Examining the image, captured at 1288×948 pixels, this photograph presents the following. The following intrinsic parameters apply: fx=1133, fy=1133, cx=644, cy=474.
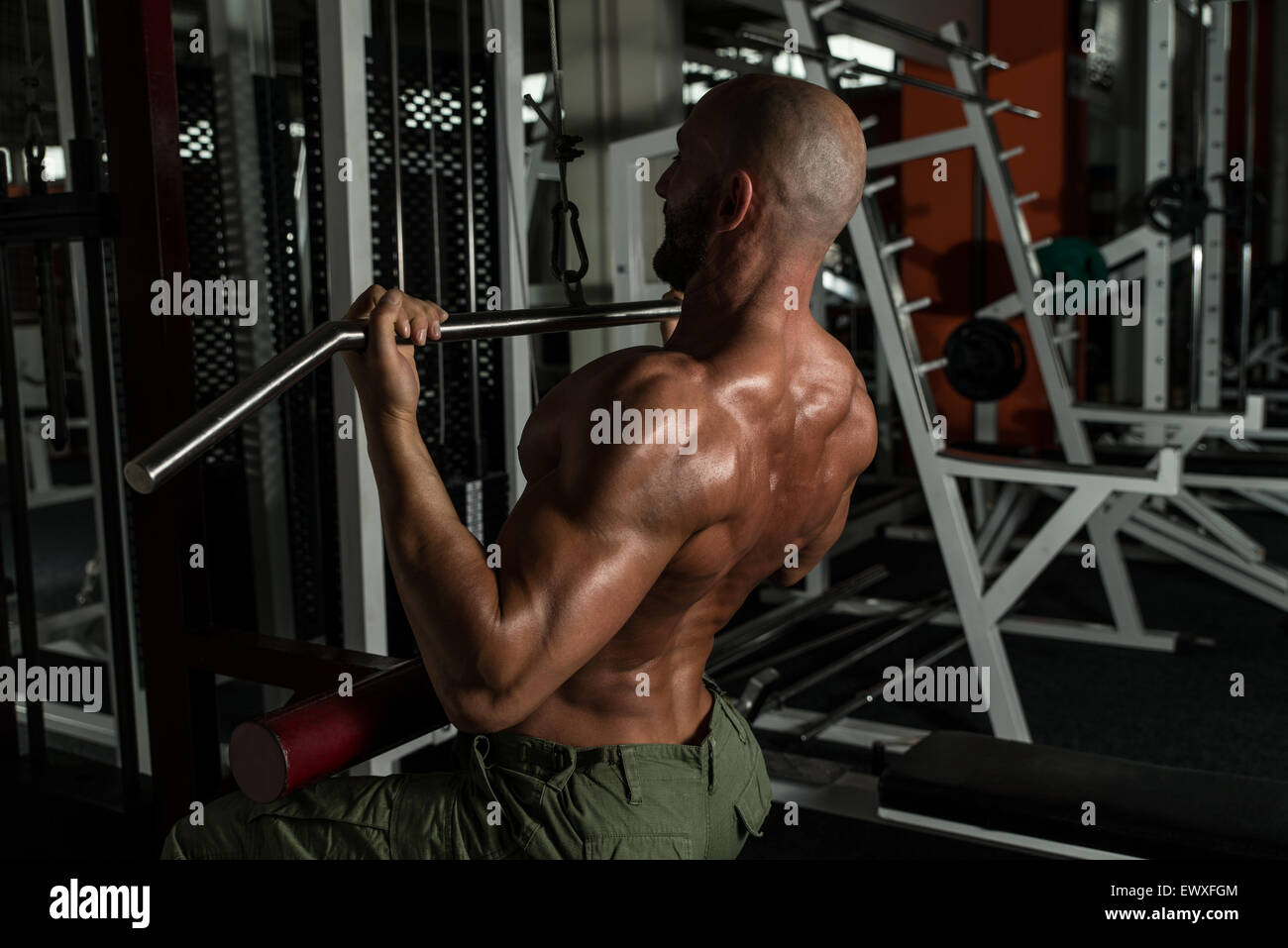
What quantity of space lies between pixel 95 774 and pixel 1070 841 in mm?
2207

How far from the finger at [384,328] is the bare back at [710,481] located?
6.2 inches

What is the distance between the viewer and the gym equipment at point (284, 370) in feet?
2.86

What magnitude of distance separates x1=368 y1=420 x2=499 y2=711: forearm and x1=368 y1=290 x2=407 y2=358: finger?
68mm

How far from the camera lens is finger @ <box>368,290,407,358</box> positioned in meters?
1.03

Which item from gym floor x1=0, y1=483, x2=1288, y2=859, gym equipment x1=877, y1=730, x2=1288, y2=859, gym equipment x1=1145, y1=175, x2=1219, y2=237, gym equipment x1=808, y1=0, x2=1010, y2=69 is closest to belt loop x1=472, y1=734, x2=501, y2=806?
gym equipment x1=877, y1=730, x2=1288, y2=859

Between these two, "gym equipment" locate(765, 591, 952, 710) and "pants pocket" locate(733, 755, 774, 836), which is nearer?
"pants pocket" locate(733, 755, 774, 836)

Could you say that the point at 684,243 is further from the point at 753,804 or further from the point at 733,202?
the point at 753,804

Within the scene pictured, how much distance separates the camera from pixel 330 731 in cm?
115

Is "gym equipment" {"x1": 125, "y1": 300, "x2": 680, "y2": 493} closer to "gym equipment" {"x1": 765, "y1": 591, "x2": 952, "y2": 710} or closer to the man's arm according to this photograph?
the man's arm

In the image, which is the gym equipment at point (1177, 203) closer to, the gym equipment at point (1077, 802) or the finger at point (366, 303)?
the gym equipment at point (1077, 802)

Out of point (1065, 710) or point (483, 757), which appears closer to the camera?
point (483, 757)

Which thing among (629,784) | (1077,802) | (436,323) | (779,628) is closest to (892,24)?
(779,628)

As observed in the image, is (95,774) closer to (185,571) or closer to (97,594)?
(185,571)

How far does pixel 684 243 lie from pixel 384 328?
314 millimetres
